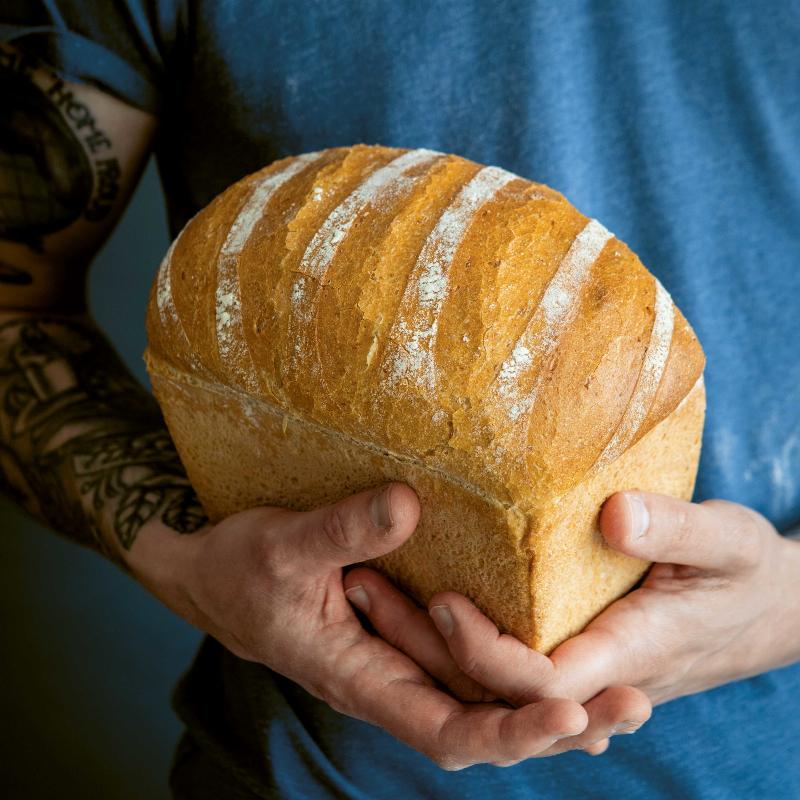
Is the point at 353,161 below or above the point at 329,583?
above

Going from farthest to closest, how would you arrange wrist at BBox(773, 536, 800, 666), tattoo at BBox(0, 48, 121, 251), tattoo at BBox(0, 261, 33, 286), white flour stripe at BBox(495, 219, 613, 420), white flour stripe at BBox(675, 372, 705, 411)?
tattoo at BBox(0, 261, 33, 286) < tattoo at BBox(0, 48, 121, 251) < wrist at BBox(773, 536, 800, 666) < white flour stripe at BBox(675, 372, 705, 411) < white flour stripe at BBox(495, 219, 613, 420)

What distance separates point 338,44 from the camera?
97 cm

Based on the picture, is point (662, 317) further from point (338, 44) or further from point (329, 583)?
point (338, 44)

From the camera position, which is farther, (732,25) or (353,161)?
(732,25)

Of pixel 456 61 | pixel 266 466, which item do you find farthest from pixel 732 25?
pixel 266 466

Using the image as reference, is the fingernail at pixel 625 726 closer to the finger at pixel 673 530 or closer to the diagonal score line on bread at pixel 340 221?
the finger at pixel 673 530

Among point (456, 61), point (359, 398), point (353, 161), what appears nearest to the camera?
point (359, 398)

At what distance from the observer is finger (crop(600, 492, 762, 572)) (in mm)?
723

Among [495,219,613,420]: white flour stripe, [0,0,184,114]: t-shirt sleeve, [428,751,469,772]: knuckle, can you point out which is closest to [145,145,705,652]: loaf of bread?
[495,219,613,420]: white flour stripe

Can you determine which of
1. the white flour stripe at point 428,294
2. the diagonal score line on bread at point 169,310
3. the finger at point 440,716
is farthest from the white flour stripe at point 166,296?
the finger at point 440,716

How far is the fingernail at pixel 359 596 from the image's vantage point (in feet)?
2.74

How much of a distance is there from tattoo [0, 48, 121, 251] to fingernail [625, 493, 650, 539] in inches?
31.9

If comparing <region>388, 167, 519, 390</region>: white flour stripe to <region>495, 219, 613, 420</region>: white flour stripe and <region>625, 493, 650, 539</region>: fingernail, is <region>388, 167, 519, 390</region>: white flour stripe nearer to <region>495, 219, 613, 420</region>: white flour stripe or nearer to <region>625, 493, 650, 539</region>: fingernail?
<region>495, 219, 613, 420</region>: white flour stripe

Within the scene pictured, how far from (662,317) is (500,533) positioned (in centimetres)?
23
